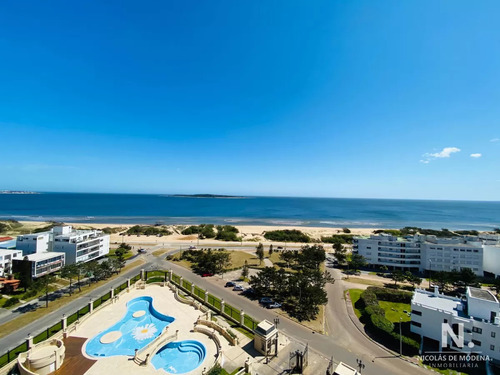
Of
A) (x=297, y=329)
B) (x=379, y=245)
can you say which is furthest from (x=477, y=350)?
(x=379, y=245)

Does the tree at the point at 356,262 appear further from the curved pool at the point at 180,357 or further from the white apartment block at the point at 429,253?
the curved pool at the point at 180,357

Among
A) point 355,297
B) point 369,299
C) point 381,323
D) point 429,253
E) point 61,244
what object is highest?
point 61,244

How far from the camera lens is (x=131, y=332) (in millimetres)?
28750

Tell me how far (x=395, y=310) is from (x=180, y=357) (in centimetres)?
3353

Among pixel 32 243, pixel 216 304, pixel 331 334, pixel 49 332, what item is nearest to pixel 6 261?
pixel 32 243

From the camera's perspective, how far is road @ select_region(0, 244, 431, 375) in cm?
2467

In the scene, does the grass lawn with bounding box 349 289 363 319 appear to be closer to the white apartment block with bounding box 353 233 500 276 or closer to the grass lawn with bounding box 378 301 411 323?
the grass lawn with bounding box 378 301 411 323

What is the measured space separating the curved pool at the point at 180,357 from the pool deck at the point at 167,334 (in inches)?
23.9

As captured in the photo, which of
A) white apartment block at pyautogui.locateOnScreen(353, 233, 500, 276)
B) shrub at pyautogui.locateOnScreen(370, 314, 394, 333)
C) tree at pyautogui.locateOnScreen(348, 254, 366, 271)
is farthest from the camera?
tree at pyautogui.locateOnScreen(348, 254, 366, 271)

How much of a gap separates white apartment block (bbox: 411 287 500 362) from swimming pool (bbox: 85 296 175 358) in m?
33.1

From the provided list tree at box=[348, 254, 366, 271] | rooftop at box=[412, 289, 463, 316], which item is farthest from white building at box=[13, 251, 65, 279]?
tree at box=[348, 254, 366, 271]

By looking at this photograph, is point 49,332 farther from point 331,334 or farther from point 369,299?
point 369,299

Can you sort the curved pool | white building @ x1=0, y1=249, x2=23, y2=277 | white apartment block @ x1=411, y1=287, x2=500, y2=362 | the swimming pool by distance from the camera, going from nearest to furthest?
the curved pool, the swimming pool, white apartment block @ x1=411, y1=287, x2=500, y2=362, white building @ x1=0, y1=249, x2=23, y2=277

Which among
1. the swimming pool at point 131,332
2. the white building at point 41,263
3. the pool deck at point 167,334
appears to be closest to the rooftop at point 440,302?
the pool deck at point 167,334
